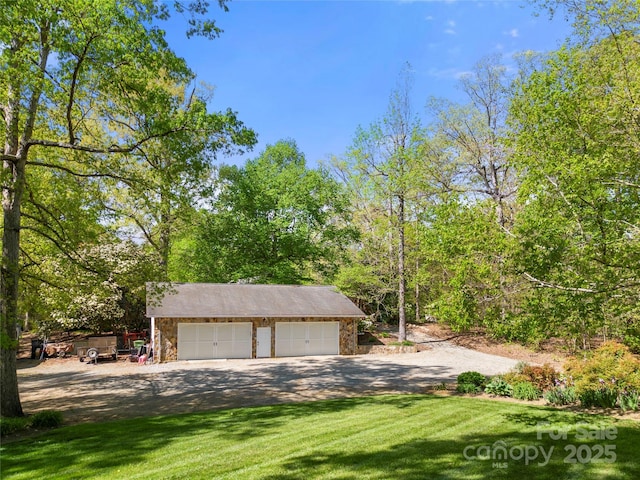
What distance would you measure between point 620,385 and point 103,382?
17412 mm

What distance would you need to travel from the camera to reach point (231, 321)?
74.3 feet

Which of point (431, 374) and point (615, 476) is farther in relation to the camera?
point (431, 374)

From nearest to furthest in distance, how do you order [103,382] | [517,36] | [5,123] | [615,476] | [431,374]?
[615,476], [5,123], [517,36], [103,382], [431,374]

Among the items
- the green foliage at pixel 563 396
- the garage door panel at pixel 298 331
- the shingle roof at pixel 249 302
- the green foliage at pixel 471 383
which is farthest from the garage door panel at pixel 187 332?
the green foliage at pixel 563 396

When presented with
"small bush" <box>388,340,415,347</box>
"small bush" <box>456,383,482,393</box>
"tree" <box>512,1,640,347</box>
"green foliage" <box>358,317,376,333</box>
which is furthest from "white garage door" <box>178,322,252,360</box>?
"tree" <box>512,1,640,347</box>

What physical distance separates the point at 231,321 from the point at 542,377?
51.8 feet

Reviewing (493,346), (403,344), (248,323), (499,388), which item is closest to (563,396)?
(499,388)

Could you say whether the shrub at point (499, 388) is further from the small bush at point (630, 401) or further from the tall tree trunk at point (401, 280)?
the tall tree trunk at point (401, 280)

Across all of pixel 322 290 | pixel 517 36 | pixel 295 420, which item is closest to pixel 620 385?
pixel 295 420

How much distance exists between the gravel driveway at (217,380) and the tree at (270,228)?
407 inches

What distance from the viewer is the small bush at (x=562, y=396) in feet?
34.9

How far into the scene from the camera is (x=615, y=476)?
5.66m

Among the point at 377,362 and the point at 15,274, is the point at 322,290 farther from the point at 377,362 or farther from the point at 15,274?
the point at 15,274

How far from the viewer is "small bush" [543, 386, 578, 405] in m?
10.6
